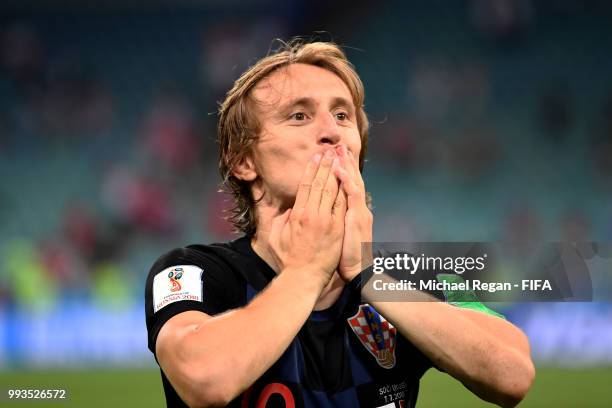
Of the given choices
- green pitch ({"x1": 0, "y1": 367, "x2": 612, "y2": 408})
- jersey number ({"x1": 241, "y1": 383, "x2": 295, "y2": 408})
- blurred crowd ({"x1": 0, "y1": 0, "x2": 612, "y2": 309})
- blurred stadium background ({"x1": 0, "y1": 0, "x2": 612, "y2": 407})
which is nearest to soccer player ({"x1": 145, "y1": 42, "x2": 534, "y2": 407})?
jersey number ({"x1": 241, "y1": 383, "x2": 295, "y2": 408})

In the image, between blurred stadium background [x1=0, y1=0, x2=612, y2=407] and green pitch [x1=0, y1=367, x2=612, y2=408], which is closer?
green pitch [x1=0, y1=367, x2=612, y2=408]

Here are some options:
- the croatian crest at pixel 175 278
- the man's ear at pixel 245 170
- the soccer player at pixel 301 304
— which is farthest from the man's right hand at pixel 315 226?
the man's ear at pixel 245 170

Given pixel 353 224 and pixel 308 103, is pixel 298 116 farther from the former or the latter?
pixel 353 224

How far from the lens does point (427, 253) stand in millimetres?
3291

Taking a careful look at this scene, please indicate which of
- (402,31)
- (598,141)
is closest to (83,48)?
(402,31)

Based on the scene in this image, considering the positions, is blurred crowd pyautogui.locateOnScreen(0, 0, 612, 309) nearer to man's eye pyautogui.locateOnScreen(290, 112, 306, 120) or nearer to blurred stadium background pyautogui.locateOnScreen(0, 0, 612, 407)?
blurred stadium background pyautogui.locateOnScreen(0, 0, 612, 407)

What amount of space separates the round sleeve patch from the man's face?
1.88 feet

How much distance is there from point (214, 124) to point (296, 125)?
46.4ft

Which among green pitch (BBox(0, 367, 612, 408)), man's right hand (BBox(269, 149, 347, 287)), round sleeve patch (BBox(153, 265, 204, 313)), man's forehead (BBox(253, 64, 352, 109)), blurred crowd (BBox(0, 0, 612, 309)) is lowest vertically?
round sleeve patch (BBox(153, 265, 204, 313))

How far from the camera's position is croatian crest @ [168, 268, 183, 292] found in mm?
2740

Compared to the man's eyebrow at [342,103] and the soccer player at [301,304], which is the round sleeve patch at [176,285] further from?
the man's eyebrow at [342,103]

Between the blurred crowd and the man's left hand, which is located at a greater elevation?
the blurred crowd

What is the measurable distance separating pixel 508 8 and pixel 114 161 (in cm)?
929

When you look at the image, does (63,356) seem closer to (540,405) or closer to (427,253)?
(540,405)
